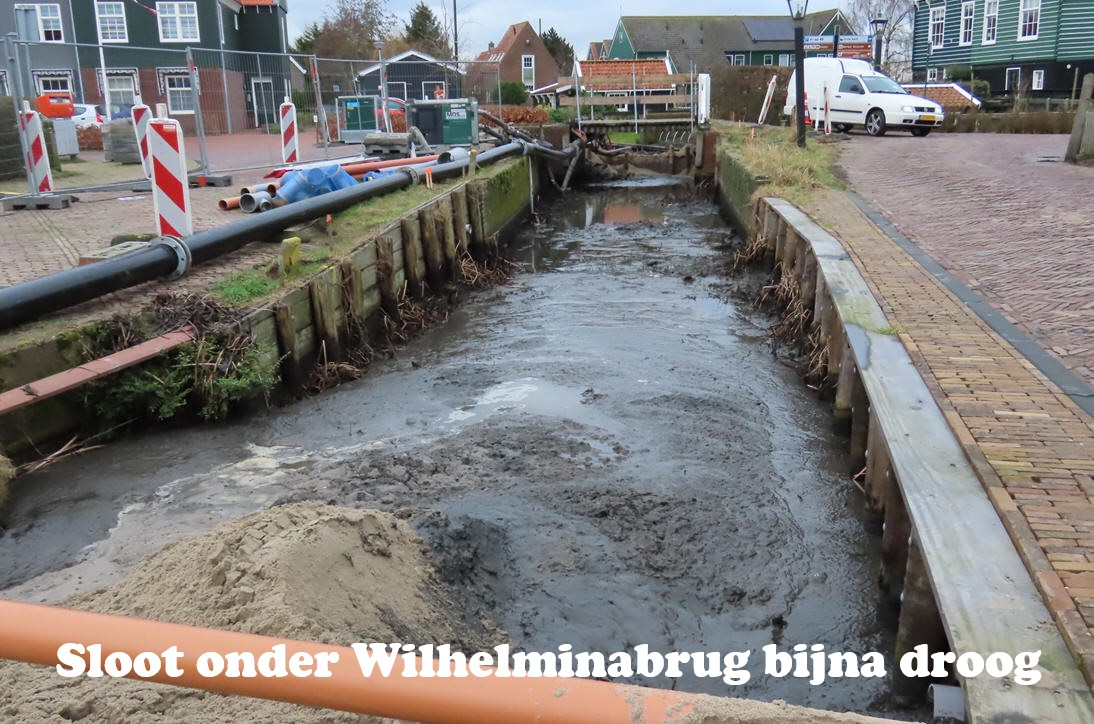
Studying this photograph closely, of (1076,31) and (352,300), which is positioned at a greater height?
(1076,31)

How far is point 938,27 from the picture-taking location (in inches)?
1742

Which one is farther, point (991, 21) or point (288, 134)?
point (991, 21)

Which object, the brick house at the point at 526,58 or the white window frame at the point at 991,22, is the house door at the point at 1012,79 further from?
the brick house at the point at 526,58

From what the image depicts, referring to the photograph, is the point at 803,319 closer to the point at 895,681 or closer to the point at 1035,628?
the point at 895,681

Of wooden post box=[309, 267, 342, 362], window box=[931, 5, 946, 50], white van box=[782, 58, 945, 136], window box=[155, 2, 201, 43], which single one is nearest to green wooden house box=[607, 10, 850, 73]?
window box=[931, 5, 946, 50]

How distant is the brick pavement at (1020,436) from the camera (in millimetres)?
3334

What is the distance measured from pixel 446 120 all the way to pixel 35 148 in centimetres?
916

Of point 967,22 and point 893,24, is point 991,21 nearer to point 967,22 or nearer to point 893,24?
point 967,22

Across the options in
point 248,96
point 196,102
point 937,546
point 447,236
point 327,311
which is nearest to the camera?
point 937,546

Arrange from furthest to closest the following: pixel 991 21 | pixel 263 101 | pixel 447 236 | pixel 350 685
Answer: pixel 991 21, pixel 263 101, pixel 447 236, pixel 350 685

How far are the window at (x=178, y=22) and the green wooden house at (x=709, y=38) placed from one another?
35.5m

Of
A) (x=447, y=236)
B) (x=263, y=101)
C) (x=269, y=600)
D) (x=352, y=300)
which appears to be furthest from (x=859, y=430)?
(x=263, y=101)

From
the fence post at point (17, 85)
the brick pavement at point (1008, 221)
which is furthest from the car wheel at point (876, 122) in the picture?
the fence post at point (17, 85)

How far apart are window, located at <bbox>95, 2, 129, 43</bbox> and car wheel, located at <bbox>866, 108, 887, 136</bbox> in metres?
30.5
